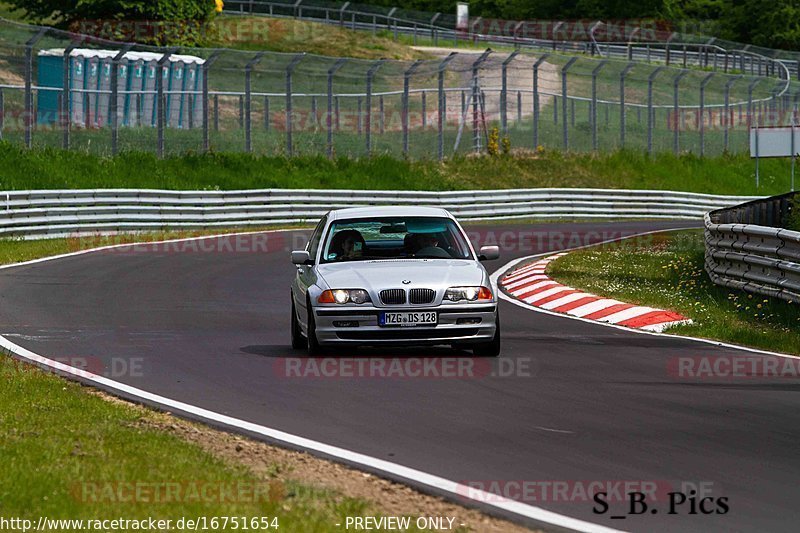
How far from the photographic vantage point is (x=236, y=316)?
1744 cm

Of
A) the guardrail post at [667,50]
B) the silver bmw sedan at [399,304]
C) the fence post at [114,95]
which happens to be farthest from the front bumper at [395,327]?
the guardrail post at [667,50]

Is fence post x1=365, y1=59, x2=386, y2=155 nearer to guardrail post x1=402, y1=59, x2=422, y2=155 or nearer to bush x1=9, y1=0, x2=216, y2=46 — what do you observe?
guardrail post x1=402, y1=59, x2=422, y2=155

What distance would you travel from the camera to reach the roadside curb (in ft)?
56.4

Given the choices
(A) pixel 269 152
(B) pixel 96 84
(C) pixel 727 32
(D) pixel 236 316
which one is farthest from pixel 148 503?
(C) pixel 727 32

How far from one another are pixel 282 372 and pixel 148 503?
17.7 feet

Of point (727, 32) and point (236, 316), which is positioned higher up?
point (727, 32)

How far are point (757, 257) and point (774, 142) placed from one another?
20.0 meters

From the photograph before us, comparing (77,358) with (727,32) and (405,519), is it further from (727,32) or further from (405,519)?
(727,32)

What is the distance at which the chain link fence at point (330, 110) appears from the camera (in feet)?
124

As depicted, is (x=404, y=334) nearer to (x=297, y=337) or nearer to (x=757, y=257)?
(x=297, y=337)

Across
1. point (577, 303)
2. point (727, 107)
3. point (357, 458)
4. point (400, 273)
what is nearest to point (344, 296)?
point (400, 273)

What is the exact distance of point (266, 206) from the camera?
3628cm

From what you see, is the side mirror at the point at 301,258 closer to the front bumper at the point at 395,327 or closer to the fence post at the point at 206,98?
the front bumper at the point at 395,327

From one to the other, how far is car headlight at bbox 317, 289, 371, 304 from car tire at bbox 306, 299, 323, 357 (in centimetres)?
18
